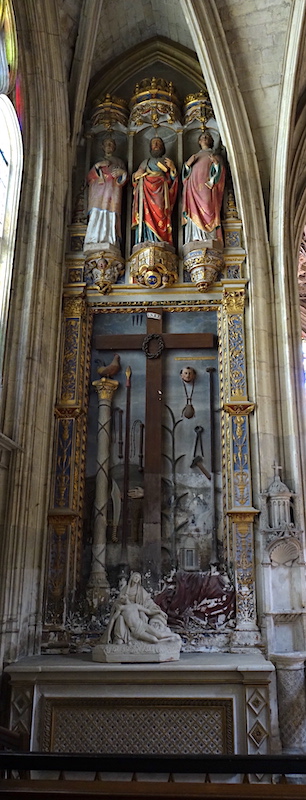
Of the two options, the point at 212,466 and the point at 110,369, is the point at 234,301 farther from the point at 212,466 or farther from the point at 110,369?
the point at 212,466

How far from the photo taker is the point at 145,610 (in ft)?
22.8

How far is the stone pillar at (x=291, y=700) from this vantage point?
23.3 ft

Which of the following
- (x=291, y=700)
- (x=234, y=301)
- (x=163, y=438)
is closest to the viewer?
(x=291, y=700)

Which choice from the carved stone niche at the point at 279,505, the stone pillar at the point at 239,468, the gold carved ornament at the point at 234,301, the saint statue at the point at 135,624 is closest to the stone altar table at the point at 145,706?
the saint statue at the point at 135,624

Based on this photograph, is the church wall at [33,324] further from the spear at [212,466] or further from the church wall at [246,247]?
the spear at [212,466]

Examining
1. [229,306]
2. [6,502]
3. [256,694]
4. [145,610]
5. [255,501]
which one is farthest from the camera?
[229,306]

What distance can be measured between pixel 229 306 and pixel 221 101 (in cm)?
303

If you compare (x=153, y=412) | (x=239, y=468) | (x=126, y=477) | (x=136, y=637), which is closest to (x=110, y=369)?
(x=153, y=412)

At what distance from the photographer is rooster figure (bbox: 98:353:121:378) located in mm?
9203

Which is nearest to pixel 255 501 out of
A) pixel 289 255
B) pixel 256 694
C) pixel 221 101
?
pixel 256 694

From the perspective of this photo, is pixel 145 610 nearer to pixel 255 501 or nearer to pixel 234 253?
pixel 255 501

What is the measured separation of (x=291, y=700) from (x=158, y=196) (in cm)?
690

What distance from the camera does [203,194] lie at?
31.6 feet

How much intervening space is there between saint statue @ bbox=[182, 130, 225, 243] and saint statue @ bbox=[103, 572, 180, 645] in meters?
5.08
